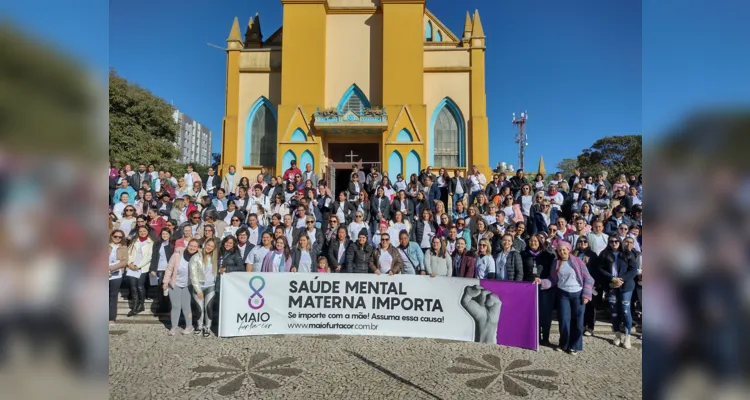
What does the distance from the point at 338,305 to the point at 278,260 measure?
1559mm

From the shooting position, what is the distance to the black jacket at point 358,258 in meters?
8.68

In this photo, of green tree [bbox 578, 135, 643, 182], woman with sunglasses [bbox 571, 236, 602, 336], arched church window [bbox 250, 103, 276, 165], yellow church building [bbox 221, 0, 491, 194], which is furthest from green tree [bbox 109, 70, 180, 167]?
green tree [bbox 578, 135, 643, 182]

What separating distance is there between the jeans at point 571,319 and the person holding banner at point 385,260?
302 centimetres

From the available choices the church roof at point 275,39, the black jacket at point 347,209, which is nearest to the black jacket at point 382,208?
the black jacket at point 347,209

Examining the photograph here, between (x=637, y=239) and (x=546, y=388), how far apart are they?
3.96 metres

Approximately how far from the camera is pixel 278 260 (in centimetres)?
859

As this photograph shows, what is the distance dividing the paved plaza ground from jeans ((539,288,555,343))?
1.45 feet

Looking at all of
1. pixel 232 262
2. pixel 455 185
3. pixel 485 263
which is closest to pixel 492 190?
pixel 455 185

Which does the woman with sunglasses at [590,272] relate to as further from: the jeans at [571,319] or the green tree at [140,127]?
the green tree at [140,127]

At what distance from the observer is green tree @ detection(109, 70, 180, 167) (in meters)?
28.5

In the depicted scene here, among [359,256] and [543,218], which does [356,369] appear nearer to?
[359,256]
